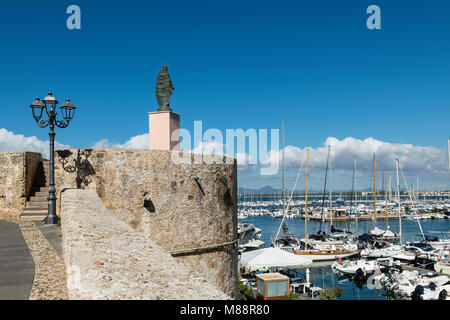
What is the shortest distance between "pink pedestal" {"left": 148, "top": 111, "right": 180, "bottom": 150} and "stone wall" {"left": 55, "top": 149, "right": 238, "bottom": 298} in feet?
6.08

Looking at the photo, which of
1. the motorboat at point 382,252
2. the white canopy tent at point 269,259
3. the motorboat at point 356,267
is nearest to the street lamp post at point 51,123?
the white canopy tent at point 269,259

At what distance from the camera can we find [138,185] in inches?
355

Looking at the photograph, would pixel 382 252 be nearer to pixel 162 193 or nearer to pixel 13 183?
pixel 162 193

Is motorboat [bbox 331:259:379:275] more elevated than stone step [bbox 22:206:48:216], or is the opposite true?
stone step [bbox 22:206:48:216]

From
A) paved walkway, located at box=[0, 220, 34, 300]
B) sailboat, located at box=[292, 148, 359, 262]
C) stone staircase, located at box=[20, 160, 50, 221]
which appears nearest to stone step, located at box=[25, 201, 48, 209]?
stone staircase, located at box=[20, 160, 50, 221]

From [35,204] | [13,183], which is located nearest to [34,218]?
[35,204]

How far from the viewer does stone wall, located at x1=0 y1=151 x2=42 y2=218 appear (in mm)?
10688

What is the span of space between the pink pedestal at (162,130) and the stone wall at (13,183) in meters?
3.77

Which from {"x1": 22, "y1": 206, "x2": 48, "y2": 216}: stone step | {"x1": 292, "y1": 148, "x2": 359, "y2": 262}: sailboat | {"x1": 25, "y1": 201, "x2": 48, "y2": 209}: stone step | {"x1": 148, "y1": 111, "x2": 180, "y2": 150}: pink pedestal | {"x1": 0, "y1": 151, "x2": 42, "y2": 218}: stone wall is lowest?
{"x1": 292, "y1": 148, "x2": 359, "y2": 262}: sailboat

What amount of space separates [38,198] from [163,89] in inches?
200

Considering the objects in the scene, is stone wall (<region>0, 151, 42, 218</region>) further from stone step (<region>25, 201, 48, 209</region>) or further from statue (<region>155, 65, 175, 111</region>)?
statue (<region>155, 65, 175, 111</region>)

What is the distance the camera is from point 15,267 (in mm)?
5289
